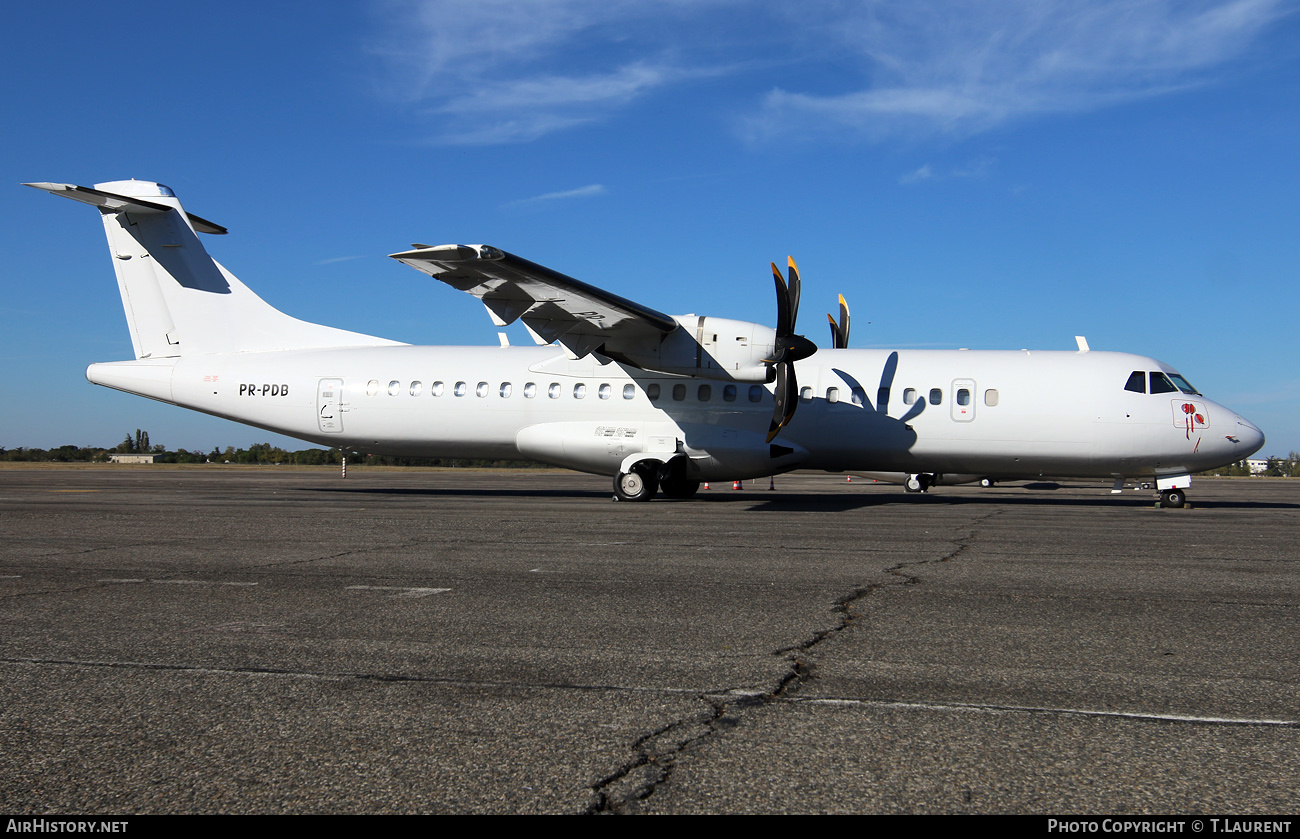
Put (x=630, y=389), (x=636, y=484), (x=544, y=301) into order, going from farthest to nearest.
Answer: (x=630, y=389) → (x=636, y=484) → (x=544, y=301)

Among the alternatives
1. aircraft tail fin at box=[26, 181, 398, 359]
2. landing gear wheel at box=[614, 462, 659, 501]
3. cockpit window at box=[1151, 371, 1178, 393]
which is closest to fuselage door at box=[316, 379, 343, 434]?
aircraft tail fin at box=[26, 181, 398, 359]

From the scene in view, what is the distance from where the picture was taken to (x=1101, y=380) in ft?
60.7

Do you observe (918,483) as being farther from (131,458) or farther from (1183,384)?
(131,458)

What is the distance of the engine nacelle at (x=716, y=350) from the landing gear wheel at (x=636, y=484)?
2286mm

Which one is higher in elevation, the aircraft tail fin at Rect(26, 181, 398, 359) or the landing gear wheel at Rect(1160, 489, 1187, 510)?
the aircraft tail fin at Rect(26, 181, 398, 359)

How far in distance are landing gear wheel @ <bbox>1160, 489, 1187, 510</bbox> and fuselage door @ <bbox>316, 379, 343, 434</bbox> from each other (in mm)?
18864

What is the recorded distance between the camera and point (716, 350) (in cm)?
1805

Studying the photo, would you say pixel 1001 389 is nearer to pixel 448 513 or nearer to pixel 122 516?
pixel 448 513

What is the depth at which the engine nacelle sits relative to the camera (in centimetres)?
1783

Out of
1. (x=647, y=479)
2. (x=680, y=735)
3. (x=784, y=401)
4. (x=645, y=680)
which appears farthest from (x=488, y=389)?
(x=680, y=735)

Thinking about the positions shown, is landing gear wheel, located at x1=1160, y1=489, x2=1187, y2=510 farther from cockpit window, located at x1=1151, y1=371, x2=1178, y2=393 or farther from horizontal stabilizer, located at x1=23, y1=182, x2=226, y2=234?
horizontal stabilizer, located at x1=23, y1=182, x2=226, y2=234

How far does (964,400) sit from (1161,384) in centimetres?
415
